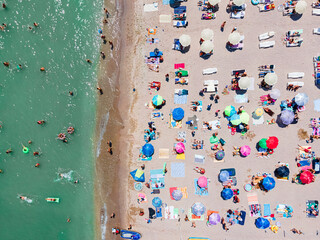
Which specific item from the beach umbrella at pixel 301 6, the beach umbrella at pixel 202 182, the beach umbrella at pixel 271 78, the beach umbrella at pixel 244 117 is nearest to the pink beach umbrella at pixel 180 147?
the beach umbrella at pixel 202 182

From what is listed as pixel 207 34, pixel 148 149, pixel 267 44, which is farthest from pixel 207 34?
pixel 148 149

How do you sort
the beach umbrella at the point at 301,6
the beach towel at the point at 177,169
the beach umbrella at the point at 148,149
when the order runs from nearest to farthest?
1. the beach umbrella at the point at 301,6
2. the beach umbrella at the point at 148,149
3. the beach towel at the point at 177,169

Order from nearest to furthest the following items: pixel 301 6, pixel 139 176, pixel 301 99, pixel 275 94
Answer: pixel 301 6, pixel 301 99, pixel 275 94, pixel 139 176

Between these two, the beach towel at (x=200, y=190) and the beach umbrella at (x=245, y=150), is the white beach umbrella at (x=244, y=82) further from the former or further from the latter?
the beach towel at (x=200, y=190)

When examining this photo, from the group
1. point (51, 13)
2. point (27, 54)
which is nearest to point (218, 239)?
point (27, 54)

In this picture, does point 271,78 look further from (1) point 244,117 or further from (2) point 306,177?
(2) point 306,177

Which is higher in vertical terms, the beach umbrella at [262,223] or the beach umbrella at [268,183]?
the beach umbrella at [268,183]
